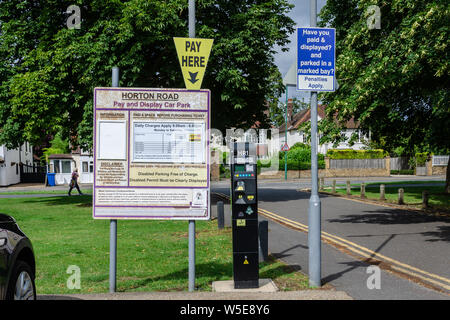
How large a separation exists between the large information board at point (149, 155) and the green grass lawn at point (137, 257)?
1212 millimetres

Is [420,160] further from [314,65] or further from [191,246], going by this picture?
[191,246]

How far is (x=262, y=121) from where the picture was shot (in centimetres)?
2097

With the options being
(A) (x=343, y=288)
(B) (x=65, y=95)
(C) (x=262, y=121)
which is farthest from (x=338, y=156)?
(A) (x=343, y=288)

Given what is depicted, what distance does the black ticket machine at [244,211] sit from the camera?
5953 mm

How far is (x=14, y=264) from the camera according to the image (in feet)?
13.6

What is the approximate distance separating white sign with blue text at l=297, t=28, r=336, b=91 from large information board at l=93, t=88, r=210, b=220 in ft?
5.37

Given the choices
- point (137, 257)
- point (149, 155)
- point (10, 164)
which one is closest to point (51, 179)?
point (10, 164)

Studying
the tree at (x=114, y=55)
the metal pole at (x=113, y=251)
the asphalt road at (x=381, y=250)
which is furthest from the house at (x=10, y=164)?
the metal pole at (x=113, y=251)

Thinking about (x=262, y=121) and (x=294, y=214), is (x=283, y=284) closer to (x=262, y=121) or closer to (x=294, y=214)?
(x=294, y=214)

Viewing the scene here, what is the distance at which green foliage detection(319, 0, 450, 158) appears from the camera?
9.95 m

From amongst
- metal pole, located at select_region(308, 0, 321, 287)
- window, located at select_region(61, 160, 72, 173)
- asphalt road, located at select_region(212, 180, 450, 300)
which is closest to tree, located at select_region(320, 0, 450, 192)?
asphalt road, located at select_region(212, 180, 450, 300)

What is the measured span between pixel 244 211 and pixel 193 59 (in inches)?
93.2

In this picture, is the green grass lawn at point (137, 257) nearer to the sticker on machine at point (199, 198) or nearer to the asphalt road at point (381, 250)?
the asphalt road at point (381, 250)
